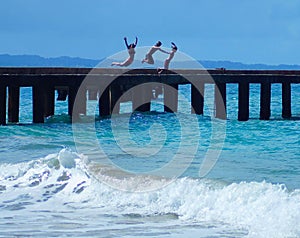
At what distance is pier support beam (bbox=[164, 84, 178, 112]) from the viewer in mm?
25722

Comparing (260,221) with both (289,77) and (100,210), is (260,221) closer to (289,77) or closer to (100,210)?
(100,210)

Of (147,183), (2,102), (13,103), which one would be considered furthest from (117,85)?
(147,183)

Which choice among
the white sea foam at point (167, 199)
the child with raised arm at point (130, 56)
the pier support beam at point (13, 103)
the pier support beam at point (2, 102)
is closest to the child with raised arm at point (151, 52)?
the child with raised arm at point (130, 56)

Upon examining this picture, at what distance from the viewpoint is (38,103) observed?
70.6 ft

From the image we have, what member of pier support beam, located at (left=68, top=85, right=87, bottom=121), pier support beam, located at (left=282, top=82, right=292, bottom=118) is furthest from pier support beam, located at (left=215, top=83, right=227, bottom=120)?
pier support beam, located at (left=68, top=85, right=87, bottom=121)

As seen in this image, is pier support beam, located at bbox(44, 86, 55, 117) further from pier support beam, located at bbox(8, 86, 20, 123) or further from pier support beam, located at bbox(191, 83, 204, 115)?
pier support beam, located at bbox(191, 83, 204, 115)

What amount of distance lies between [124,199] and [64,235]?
218 cm

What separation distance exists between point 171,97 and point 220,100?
2.13 meters

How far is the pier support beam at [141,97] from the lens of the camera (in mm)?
24422

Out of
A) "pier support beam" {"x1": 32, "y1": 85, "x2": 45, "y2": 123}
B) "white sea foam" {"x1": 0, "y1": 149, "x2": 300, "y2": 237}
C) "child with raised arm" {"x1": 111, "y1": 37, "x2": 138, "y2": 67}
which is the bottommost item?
"white sea foam" {"x1": 0, "y1": 149, "x2": 300, "y2": 237}

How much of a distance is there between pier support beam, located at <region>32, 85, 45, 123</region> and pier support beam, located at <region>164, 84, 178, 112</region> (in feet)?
16.7

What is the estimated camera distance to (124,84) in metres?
22.7

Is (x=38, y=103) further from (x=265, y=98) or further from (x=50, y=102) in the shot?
(x=265, y=98)

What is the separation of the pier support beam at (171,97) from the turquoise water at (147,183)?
4.39 m
